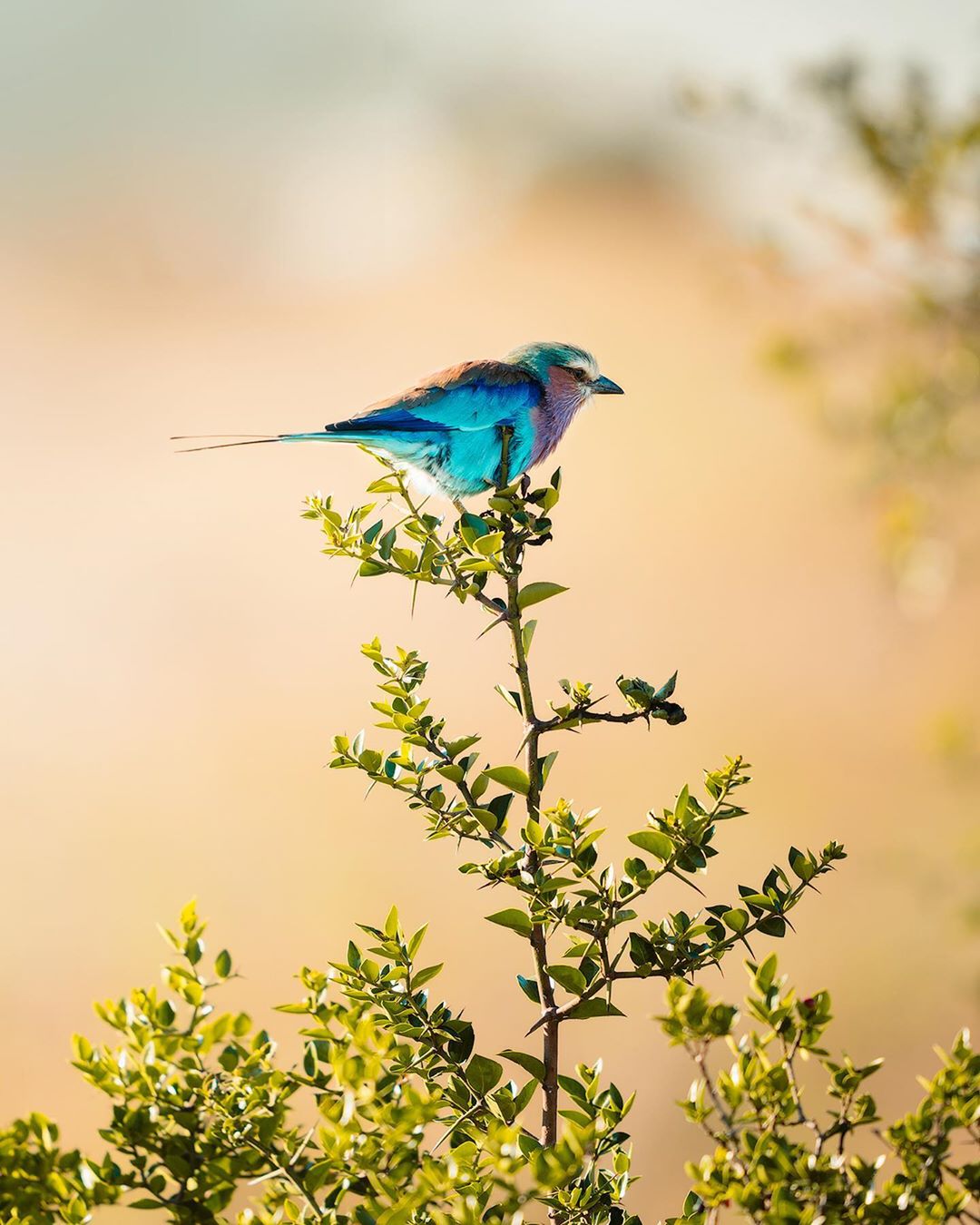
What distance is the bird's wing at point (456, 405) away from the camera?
865mm

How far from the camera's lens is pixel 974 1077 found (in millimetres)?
549

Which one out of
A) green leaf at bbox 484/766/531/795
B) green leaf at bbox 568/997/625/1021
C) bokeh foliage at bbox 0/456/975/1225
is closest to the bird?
bokeh foliage at bbox 0/456/975/1225

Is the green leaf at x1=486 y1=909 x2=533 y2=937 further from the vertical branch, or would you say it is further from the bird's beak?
the bird's beak

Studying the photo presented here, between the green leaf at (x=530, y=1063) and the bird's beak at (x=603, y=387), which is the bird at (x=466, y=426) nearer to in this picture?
the bird's beak at (x=603, y=387)

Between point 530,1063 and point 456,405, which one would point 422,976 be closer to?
point 530,1063

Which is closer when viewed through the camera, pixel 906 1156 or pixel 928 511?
pixel 906 1156

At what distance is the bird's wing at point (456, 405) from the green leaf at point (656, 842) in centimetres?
37

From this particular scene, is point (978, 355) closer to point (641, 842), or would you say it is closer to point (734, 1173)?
point (641, 842)

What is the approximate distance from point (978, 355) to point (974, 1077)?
56.7 inches

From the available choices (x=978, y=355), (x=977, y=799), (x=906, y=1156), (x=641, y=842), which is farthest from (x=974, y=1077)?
(x=977, y=799)

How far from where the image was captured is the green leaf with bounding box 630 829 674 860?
611 millimetres

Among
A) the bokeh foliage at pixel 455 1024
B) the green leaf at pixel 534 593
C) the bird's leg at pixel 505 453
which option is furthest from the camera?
the bird's leg at pixel 505 453

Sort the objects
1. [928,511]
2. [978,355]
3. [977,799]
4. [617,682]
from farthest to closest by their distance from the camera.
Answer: [977,799] < [928,511] < [978,355] < [617,682]

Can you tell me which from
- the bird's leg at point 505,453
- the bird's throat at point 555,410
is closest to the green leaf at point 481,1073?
the bird's leg at point 505,453
